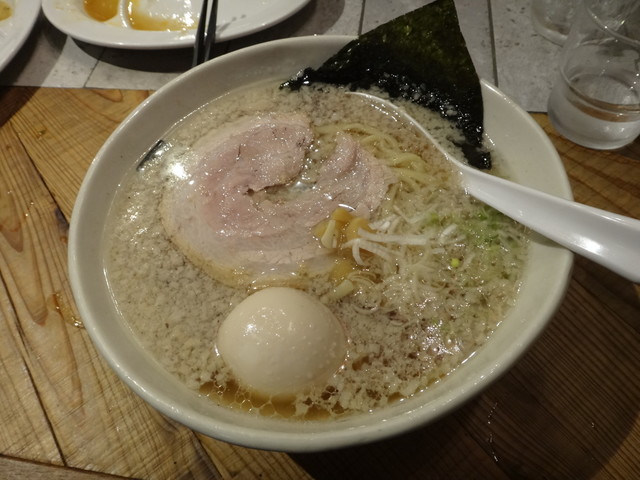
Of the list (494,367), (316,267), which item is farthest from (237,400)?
(494,367)

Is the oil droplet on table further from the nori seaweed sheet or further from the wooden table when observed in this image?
the nori seaweed sheet

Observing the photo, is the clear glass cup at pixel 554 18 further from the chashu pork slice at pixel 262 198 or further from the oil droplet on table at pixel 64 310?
the oil droplet on table at pixel 64 310

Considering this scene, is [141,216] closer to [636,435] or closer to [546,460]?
[546,460]

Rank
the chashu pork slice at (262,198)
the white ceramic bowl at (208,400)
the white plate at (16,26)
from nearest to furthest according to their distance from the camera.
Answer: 1. the white ceramic bowl at (208,400)
2. the chashu pork slice at (262,198)
3. the white plate at (16,26)

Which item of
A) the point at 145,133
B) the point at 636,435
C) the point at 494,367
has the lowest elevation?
the point at 636,435

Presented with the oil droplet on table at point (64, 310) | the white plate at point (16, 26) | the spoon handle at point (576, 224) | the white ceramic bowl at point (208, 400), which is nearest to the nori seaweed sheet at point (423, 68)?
the white ceramic bowl at point (208, 400)

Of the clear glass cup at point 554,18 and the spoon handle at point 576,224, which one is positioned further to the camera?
the clear glass cup at point 554,18
